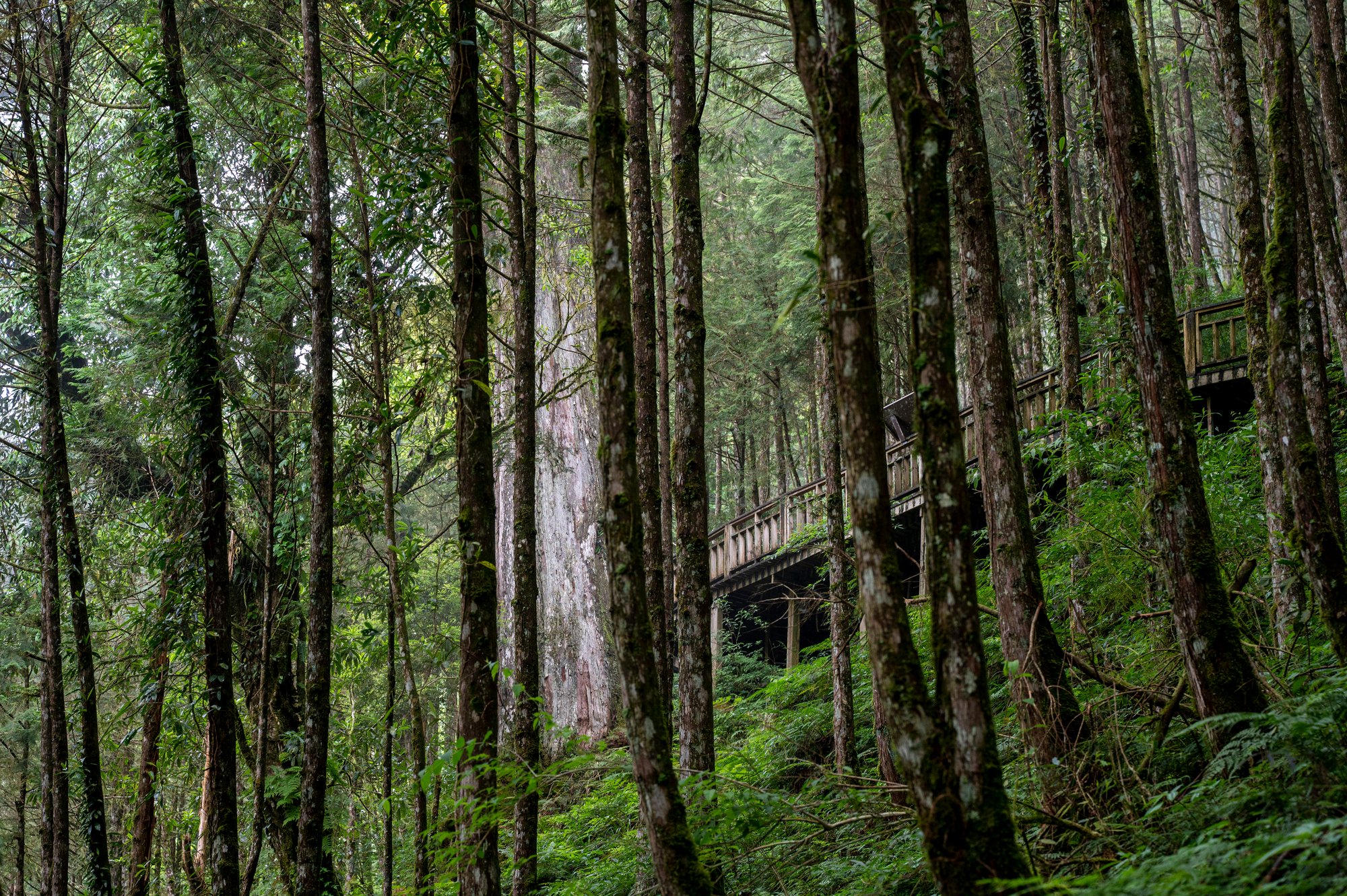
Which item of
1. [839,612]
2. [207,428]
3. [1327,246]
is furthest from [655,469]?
[1327,246]

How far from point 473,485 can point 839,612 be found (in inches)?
178

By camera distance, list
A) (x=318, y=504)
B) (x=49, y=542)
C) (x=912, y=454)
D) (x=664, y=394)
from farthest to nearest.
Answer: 1. (x=912, y=454)
2. (x=664, y=394)
3. (x=49, y=542)
4. (x=318, y=504)

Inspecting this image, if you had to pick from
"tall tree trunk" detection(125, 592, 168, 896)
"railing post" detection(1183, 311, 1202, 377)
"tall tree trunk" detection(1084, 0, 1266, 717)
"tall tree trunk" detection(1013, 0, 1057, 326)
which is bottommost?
"tall tree trunk" detection(125, 592, 168, 896)

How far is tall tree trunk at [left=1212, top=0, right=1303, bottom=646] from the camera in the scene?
530cm

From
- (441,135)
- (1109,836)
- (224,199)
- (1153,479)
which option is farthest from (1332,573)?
(224,199)

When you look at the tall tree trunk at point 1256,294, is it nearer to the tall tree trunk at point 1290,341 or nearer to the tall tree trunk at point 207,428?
the tall tree trunk at point 1290,341

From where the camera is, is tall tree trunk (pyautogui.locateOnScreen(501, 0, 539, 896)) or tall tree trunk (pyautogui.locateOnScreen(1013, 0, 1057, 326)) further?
tall tree trunk (pyautogui.locateOnScreen(1013, 0, 1057, 326))

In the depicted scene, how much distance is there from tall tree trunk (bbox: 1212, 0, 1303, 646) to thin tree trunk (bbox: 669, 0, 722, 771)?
11.2 feet

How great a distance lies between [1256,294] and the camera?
5.41 m

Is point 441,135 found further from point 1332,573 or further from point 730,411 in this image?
point 730,411

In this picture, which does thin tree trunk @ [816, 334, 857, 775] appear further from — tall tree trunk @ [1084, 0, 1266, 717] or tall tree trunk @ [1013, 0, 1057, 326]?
tall tree trunk @ [1084, 0, 1266, 717]

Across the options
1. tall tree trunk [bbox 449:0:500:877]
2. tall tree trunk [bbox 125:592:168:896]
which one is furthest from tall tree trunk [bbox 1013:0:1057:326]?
tall tree trunk [bbox 125:592:168:896]

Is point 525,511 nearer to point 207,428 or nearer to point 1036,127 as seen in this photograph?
point 207,428

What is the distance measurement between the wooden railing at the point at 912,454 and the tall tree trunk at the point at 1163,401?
8.46 ft
